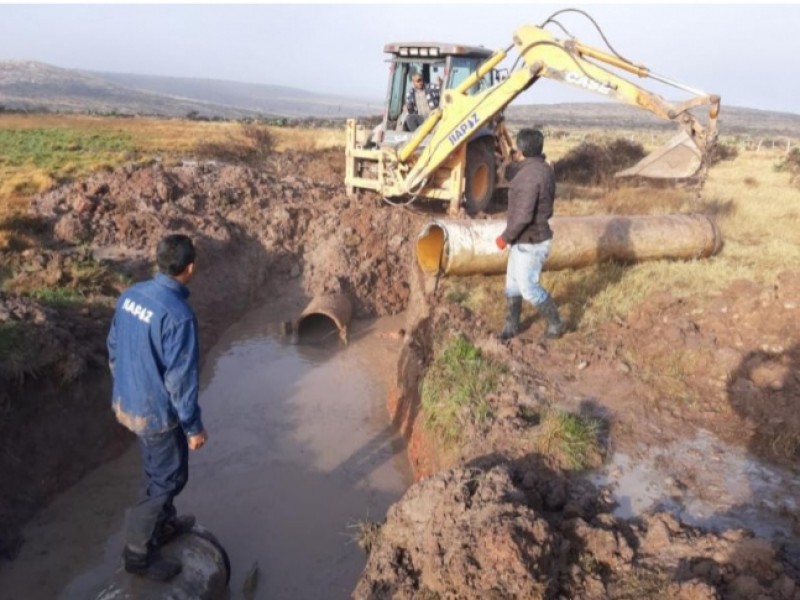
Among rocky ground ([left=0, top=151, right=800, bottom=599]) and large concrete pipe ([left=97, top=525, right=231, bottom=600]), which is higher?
rocky ground ([left=0, top=151, right=800, bottom=599])

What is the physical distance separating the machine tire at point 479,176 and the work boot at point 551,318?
4527 mm

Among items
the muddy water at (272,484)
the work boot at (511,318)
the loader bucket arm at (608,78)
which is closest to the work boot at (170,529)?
the muddy water at (272,484)

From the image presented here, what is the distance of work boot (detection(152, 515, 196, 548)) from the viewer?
153 inches

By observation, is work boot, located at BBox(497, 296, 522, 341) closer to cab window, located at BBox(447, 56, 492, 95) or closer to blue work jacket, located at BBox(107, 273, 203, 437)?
blue work jacket, located at BBox(107, 273, 203, 437)

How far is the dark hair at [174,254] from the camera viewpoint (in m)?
3.34

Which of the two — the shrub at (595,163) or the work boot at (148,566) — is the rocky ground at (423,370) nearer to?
the work boot at (148,566)

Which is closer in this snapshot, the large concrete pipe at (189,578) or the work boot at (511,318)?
the large concrete pipe at (189,578)

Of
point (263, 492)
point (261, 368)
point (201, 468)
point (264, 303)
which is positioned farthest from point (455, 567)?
point (264, 303)

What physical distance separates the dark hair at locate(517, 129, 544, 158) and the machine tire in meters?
4.71

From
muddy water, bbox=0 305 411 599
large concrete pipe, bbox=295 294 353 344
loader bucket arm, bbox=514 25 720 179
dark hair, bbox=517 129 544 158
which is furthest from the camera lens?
large concrete pipe, bbox=295 294 353 344

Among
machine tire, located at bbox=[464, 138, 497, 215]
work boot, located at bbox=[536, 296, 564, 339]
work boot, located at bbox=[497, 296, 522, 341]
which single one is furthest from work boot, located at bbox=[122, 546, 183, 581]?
machine tire, located at bbox=[464, 138, 497, 215]

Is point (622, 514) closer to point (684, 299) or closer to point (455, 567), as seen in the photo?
point (455, 567)

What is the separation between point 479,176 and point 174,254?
8105mm

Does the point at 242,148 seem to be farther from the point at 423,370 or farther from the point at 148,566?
the point at 148,566
